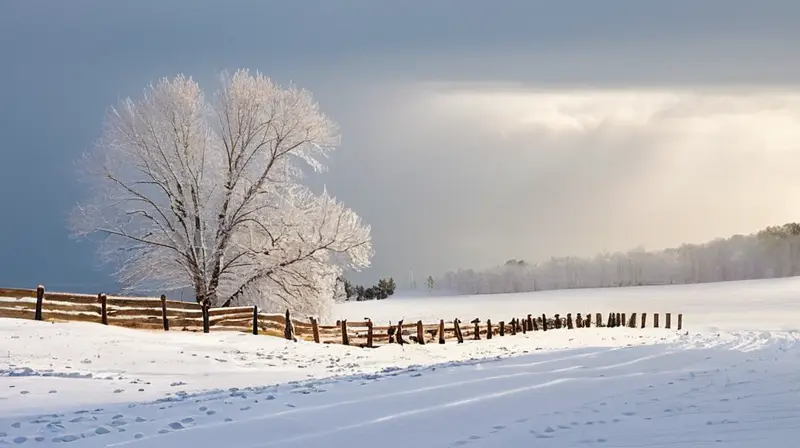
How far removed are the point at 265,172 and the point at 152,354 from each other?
50.7 feet

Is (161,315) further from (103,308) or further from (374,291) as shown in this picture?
(374,291)

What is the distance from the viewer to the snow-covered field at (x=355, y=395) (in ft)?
32.9

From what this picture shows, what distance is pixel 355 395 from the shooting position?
13.5m

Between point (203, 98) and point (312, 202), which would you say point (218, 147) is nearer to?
point (203, 98)

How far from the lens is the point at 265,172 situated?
35.7 m

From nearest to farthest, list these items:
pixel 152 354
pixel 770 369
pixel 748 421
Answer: pixel 748 421 < pixel 770 369 < pixel 152 354

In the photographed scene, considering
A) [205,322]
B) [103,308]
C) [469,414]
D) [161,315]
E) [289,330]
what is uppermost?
[103,308]

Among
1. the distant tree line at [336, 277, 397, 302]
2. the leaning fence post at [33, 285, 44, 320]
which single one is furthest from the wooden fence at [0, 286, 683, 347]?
the distant tree line at [336, 277, 397, 302]

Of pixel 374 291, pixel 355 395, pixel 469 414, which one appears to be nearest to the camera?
pixel 469 414

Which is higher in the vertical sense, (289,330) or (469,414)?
(289,330)

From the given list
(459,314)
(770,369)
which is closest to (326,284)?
(770,369)

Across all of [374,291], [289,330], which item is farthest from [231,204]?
[374,291]

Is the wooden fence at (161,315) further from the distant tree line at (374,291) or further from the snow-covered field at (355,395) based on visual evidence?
the distant tree line at (374,291)

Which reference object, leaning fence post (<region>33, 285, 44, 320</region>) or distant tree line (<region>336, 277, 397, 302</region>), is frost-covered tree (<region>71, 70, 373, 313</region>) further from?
distant tree line (<region>336, 277, 397, 302</region>)
